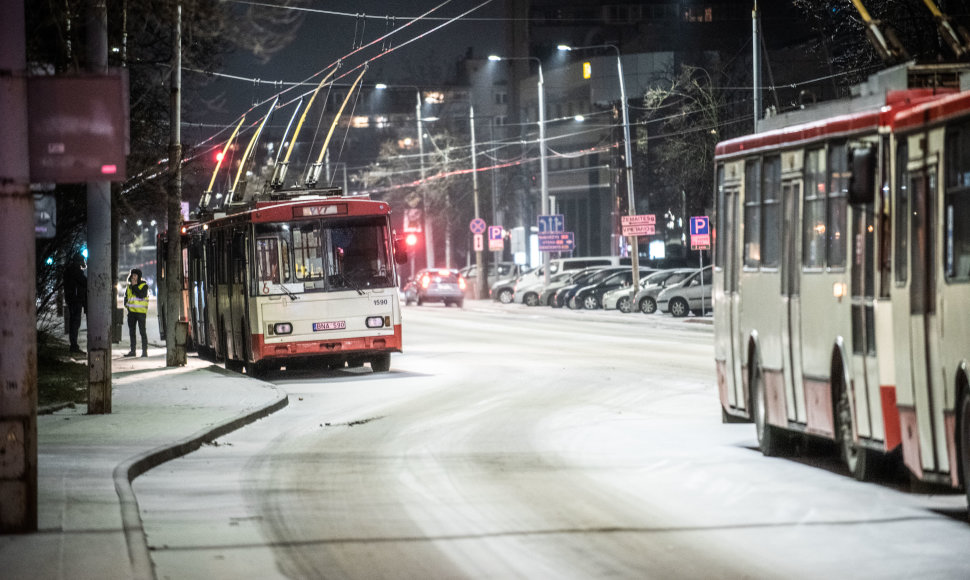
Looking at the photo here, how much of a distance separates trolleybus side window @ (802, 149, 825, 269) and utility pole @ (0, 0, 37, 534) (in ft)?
19.7

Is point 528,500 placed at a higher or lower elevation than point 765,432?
lower

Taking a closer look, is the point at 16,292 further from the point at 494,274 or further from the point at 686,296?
the point at 494,274

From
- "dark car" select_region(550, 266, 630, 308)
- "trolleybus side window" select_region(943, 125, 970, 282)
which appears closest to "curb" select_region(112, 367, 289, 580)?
"trolleybus side window" select_region(943, 125, 970, 282)

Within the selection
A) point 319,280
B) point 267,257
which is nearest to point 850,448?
point 319,280

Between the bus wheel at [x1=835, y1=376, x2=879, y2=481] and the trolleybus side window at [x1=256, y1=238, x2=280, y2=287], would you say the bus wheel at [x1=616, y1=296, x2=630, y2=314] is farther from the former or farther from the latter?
the bus wheel at [x1=835, y1=376, x2=879, y2=481]

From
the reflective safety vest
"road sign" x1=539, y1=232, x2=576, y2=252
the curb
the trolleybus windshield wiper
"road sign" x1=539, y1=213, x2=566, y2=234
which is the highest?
"road sign" x1=539, y1=213, x2=566, y2=234

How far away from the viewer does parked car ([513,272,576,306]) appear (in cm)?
6629

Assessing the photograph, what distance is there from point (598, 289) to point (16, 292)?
171 ft

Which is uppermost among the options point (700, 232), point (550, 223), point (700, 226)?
point (550, 223)

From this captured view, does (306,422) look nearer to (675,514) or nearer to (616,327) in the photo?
(675,514)

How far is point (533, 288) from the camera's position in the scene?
67.7m

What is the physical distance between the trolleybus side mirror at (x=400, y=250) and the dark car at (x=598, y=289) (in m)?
34.6

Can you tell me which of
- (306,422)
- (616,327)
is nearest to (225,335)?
(306,422)

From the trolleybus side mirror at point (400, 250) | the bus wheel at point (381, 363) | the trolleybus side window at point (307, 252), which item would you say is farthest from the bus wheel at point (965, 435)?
the bus wheel at point (381, 363)
